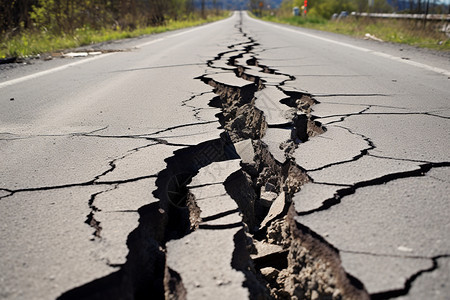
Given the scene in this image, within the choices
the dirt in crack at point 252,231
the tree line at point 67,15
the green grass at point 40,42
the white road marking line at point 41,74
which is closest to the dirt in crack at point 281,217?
the dirt in crack at point 252,231

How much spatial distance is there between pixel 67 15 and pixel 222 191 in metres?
9.30

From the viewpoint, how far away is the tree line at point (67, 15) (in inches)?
338

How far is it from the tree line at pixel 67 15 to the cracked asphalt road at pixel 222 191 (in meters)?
6.06

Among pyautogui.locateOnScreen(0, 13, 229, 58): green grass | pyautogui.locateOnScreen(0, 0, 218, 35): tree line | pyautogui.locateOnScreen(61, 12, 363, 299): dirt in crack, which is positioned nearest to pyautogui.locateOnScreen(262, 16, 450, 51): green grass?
pyautogui.locateOnScreen(61, 12, 363, 299): dirt in crack

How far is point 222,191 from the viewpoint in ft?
5.33

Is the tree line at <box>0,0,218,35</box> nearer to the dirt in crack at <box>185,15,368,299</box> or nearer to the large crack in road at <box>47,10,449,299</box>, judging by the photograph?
the dirt in crack at <box>185,15,368,299</box>

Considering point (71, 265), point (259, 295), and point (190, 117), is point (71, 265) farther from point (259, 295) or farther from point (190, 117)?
point (190, 117)

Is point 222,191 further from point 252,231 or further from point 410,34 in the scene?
point 410,34

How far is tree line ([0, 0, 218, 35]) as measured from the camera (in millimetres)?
8594

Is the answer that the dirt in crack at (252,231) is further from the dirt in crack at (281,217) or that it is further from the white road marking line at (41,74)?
the white road marking line at (41,74)

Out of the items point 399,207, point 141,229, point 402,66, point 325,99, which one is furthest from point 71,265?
point 402,66

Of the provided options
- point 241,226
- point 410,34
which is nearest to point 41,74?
point 241,226

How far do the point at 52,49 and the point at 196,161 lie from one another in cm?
621

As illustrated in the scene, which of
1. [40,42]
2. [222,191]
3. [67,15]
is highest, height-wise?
[67,15]
